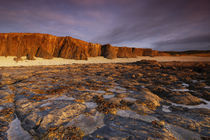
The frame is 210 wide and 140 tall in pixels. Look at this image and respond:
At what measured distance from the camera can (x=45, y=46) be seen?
1630 cm

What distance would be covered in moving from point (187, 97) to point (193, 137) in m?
1.85

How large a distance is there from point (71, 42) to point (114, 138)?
1873 cm

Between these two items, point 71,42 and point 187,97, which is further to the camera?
point 71,42

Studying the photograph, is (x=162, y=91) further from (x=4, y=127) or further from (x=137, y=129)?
(x=4, y=127)

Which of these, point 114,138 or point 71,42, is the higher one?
point 71,42

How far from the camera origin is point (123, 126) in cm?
171

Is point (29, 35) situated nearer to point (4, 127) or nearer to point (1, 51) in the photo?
point (1, 51)

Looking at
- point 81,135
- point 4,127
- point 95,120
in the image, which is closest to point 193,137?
point 95,120

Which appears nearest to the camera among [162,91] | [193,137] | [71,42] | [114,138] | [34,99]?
[114,138]

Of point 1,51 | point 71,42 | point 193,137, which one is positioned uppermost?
point 71,42

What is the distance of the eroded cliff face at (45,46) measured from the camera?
48.6ft

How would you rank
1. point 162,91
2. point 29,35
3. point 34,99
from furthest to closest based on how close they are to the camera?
point 29,35, point 162,91, point 34,99

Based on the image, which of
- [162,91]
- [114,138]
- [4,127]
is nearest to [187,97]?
[162,91]

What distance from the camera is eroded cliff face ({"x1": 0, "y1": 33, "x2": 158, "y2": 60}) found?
48.6 ft
